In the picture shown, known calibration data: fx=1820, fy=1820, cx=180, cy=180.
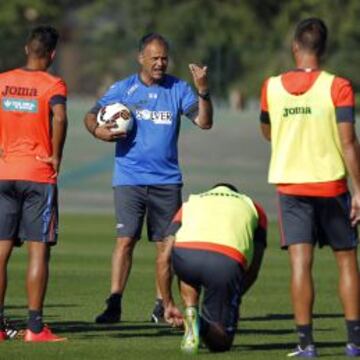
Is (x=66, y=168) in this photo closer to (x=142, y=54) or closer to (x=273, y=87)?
(x=142, y=54)

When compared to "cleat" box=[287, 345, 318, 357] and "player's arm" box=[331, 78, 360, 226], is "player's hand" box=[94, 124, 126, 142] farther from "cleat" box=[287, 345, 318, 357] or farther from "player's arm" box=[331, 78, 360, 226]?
"cleat" box=[287, 345, 318, 357]

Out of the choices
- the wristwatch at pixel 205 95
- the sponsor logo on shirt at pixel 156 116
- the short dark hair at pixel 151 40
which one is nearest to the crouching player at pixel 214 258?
the wristwatch at pixel 205 95

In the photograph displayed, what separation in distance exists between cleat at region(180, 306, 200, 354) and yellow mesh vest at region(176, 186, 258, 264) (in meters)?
0.49

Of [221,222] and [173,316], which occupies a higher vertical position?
[221,222]

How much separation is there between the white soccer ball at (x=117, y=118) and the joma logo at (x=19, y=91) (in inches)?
64.1

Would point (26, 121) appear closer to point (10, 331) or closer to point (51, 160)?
point (51, 160)

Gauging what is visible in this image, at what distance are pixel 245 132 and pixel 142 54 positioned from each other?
63.0 feet

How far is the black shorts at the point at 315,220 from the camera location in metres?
12.0

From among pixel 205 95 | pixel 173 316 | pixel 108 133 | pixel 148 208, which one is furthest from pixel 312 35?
pixel 148 208

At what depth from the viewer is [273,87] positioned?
12016 mm

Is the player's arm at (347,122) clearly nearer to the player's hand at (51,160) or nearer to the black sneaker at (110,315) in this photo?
the player's hand at (51,160)

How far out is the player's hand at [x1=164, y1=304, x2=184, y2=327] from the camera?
46.3 feet

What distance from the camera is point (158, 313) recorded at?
14727 mm

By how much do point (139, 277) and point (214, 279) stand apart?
23.0 ft
